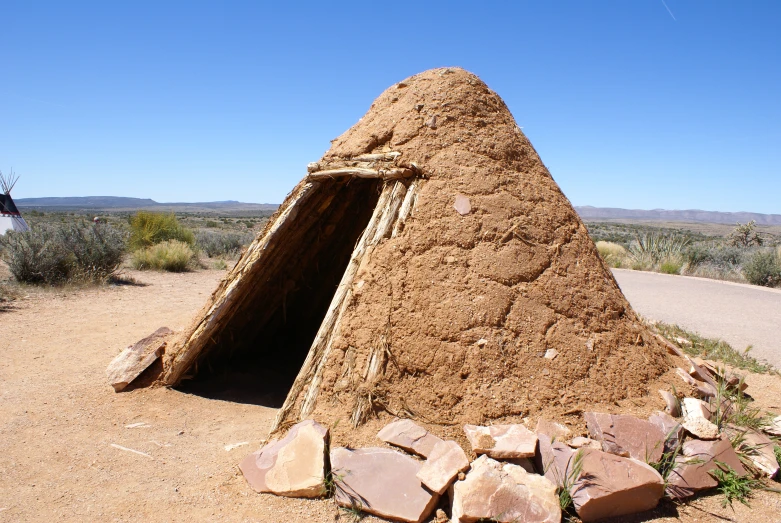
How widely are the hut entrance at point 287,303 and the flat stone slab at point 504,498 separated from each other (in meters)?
2.03

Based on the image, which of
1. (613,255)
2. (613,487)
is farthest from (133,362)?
(613,255)

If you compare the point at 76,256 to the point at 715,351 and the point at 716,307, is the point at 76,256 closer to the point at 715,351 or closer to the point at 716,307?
the point at 715,351

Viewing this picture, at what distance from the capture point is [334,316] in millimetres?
3225

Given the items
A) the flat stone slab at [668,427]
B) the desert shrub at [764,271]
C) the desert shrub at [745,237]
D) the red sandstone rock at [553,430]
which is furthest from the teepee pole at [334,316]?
the desert shrub at [745,237]

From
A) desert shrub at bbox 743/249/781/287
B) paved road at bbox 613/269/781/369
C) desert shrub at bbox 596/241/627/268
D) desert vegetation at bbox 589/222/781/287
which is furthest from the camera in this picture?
desert shrub at bbox 596/241/627/268

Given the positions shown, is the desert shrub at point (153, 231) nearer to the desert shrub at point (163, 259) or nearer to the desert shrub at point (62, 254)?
the desert shrub at point (163, 259)

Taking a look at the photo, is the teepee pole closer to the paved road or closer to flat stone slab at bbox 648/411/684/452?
flat stone slab at bbox 648/411/684/452

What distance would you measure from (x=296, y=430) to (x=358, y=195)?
2.36 m

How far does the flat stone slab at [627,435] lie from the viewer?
104 inches

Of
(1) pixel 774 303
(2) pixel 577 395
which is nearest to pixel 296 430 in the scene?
(2) pixel 577 395

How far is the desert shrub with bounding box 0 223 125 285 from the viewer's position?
820cm

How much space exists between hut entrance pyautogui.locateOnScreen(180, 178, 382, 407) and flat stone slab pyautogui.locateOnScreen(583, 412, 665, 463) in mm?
2029

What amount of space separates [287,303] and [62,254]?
5406 mm

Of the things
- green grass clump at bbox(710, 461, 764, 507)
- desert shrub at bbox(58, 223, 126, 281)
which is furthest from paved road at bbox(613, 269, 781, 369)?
desert shrub at bbox(58, 223, 126, 281)
